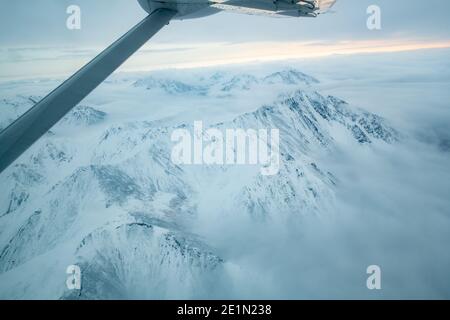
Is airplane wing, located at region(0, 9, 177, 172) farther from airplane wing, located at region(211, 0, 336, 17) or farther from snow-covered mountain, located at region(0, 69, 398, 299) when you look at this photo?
snow-covered mountain, located at region(0, 69, 398, 299)

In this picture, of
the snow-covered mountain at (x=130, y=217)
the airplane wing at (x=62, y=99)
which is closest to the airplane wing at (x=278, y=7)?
the airplane wing at (x=62, y=99)

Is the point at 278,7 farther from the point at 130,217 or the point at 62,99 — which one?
the point at 130,217

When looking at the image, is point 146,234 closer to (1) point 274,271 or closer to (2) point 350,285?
(1) point 274,271

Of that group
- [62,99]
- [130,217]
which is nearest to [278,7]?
[62,99]

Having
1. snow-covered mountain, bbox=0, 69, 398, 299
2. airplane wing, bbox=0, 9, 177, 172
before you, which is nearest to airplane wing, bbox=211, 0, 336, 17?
airplane wing, bbox=0, 9, 177, 172

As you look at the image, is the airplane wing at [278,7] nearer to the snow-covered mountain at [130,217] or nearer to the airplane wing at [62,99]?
the airplane wing at [62,99]

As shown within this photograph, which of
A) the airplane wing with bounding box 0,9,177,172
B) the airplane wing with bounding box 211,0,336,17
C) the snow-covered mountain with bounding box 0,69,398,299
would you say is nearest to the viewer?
the airplane wing with bounding box 0,9,177,172
